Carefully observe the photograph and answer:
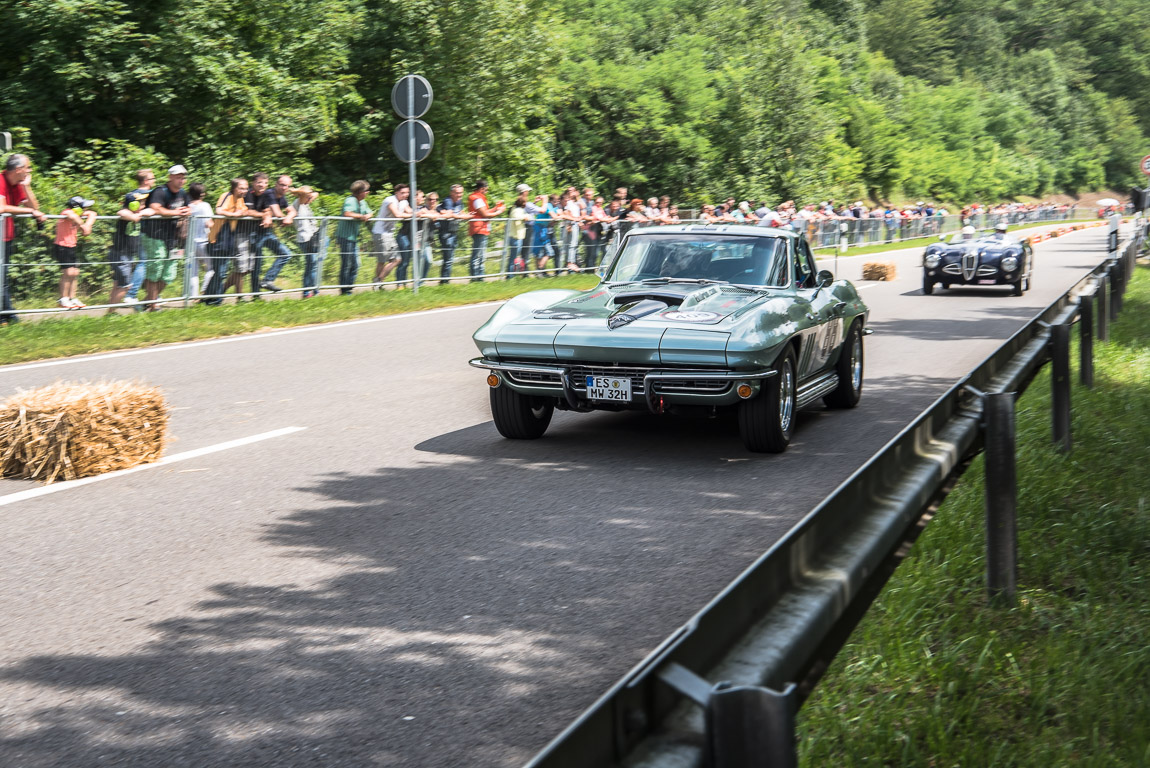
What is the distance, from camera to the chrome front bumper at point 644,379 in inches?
286

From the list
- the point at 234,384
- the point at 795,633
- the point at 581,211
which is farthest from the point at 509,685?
the point at 581,211

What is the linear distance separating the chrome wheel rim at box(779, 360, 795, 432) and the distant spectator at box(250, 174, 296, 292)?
36.1 feet

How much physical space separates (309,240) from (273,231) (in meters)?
0.88

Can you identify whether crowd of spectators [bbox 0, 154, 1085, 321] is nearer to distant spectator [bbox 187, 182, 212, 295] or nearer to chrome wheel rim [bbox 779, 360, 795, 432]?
distant spectator [bbox 187, 182, 212, 295]

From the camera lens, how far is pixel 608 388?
7484 millimetres

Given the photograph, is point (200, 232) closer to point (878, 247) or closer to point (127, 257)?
point (127, 257)

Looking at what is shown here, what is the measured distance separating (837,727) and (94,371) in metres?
9.16

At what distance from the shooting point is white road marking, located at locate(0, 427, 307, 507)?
6.66 metres

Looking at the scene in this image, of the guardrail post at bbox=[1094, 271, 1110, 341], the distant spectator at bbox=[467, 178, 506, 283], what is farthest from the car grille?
the distant spectator at bbox=[467, 178, 506, 283]

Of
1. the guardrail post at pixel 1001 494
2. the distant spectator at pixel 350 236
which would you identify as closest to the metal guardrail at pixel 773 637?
the guardrail post at pixel 1001 494

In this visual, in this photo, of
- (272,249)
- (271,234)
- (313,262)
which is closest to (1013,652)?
(271,234)

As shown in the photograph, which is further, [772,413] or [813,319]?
[813,319]

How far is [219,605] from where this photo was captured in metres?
4.77

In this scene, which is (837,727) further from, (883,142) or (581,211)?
(883,142)
